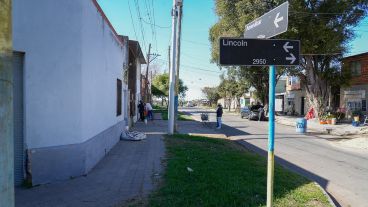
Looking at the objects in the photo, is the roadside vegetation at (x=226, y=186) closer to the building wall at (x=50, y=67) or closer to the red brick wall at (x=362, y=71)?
the building wall at (x=50, y=67)

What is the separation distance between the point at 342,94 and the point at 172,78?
2326cm

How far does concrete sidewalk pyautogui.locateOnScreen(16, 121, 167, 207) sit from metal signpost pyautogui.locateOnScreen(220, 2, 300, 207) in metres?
2.66

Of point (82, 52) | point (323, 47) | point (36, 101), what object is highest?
point (323, 47)

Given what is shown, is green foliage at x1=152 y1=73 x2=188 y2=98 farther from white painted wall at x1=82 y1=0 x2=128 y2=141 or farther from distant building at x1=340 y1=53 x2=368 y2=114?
white painted wall at x1=82 y1=0 x2=128 y2=141

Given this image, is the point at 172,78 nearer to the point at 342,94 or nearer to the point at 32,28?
the point at 32,28

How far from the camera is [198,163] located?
9867mm

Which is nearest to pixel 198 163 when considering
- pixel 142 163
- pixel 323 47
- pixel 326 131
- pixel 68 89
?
pixel 142 163

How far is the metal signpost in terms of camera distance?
464 centimetres

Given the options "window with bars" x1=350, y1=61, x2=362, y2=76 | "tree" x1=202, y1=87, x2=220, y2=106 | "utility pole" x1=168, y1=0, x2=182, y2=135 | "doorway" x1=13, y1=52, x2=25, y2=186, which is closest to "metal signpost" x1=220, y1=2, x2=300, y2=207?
"doorway" x1=13, y1=52, x2=25, y2=186

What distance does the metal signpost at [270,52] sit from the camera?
4.64m

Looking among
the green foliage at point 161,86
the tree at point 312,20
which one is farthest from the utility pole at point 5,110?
the green foliage at point 161,86

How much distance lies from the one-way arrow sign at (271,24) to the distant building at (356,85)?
31.5 metres

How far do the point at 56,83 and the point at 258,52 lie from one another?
4.45 meters

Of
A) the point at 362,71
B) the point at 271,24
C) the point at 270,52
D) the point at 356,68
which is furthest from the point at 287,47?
the point at 356,68
